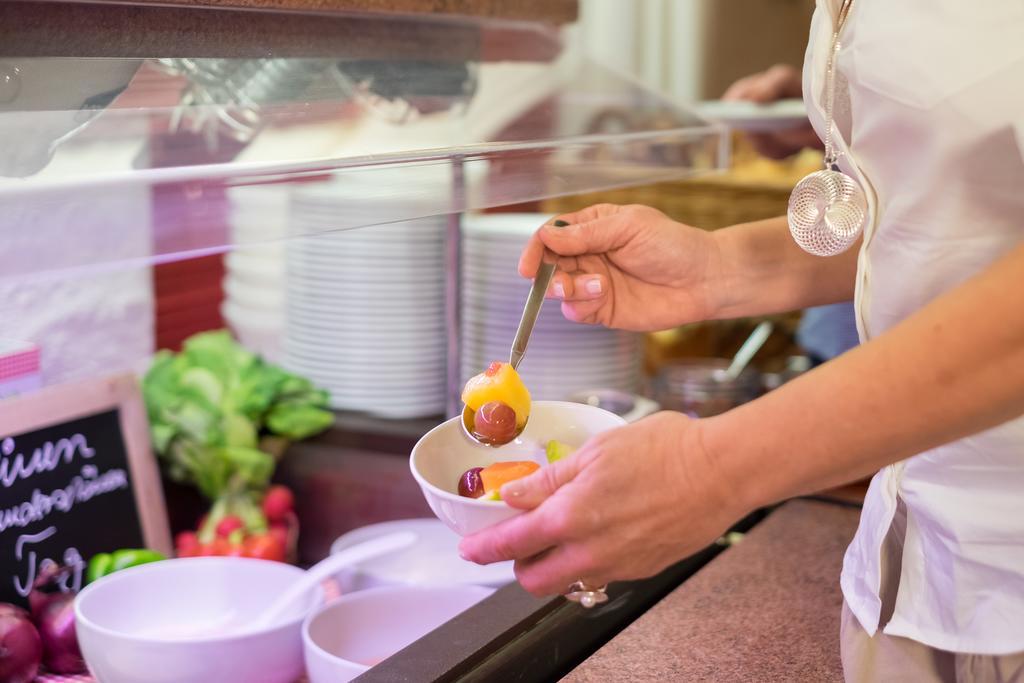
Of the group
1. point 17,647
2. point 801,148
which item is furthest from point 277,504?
point 801,148

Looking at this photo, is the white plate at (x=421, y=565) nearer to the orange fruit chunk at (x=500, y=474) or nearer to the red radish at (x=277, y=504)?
the red radish at (x=277, y=504)

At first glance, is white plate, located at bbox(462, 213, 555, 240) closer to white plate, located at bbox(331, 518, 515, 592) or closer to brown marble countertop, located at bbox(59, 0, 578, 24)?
brown marble countertop, located at bbox(59, 0, 578, 24)

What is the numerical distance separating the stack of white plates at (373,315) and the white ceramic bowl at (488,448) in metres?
0.64

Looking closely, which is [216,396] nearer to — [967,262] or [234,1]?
[234,1]

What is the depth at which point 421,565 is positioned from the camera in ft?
4.20

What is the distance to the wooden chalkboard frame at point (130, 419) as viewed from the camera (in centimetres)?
116

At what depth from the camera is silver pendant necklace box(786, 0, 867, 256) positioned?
0.80m

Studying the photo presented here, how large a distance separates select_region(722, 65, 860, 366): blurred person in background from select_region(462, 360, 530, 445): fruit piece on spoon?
3.57 ft

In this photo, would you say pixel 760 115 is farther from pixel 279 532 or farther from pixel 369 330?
pixel 279 532

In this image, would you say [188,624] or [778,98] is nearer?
[188,624]

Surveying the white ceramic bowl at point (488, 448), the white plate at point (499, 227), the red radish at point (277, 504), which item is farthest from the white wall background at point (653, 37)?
the white ceramic bowl at point (488, 448)

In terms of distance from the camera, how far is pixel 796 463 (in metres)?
0.65

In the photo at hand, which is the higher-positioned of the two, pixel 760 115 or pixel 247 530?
pixel 760 115

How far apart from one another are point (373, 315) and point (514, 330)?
0.19 metres
